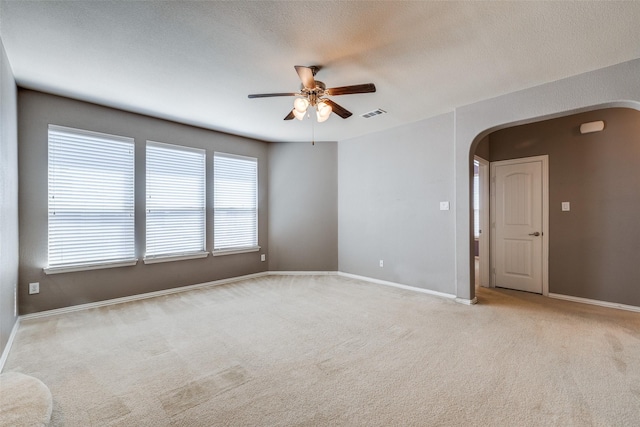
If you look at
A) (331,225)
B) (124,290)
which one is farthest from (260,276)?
(124,290)

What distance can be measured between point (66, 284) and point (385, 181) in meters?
4.82

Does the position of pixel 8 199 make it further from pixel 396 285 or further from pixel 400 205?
pixel 396 285

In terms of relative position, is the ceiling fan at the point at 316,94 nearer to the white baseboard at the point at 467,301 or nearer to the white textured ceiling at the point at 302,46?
the white textured ceiling at the point at 302,46

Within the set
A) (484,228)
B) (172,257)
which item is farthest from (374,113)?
(172,257)

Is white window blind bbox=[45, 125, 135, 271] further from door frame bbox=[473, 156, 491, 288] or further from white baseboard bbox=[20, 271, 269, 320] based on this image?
door frame bbox=[473, 156, 491, 288]

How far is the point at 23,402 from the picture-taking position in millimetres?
1651

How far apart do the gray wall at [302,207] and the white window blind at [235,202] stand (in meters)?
0.39

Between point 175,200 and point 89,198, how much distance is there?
1.08 m

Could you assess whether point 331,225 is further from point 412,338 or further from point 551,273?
point 551,273

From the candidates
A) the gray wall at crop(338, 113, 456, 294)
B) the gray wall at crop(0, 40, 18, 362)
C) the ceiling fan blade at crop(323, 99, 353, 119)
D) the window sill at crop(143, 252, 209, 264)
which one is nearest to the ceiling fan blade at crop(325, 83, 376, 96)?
the ceiling fan blade at crop(323, 99, 353, 119)

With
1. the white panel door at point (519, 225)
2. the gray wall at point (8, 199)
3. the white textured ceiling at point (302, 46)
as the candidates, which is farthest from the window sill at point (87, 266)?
the white panel door at point (519, 225)

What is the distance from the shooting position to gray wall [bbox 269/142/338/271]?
5.79 m

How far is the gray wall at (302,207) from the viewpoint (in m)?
5.79

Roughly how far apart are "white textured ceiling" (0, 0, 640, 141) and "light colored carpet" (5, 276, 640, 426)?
2.69 metres
